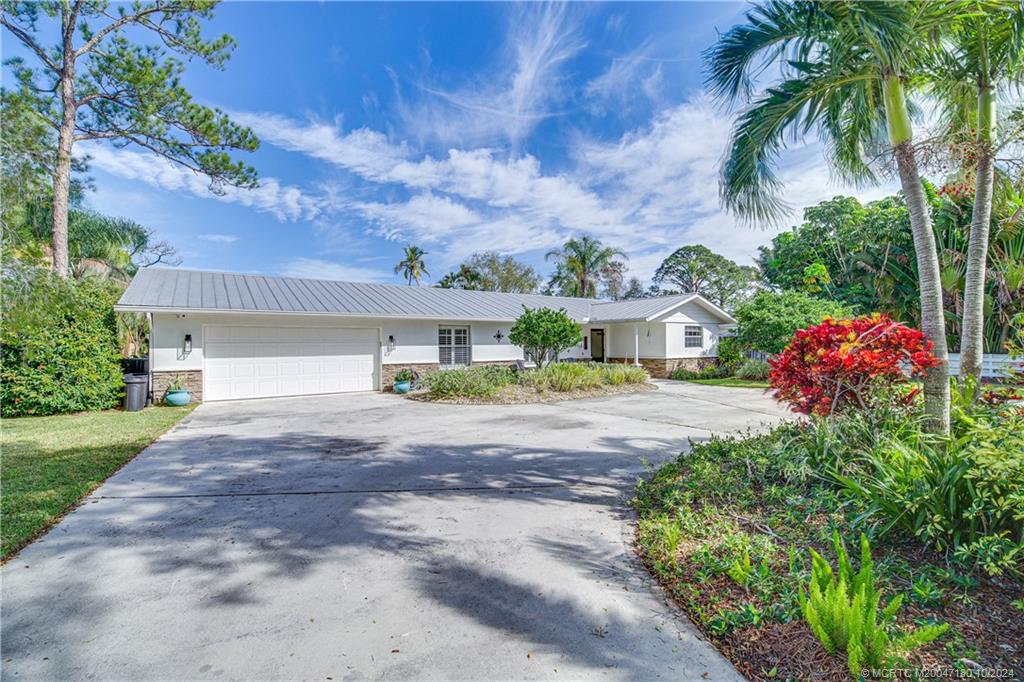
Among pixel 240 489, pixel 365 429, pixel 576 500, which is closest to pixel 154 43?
pixel 365 429

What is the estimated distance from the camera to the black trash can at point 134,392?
10.8 m

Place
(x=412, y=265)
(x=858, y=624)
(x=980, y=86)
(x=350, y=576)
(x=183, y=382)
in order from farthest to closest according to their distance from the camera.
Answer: (x=412, y=265) < (x=183, y=382) < (x=980, y=86) < (x=350, y=576) < (x=858, y=624)

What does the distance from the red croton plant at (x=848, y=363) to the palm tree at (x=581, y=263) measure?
2772 centimetres

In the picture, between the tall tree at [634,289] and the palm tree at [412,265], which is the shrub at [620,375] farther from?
the tall tree at [634,289]

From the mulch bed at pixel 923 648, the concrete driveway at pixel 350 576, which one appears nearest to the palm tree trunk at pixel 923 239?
the mulch bed at pixel 923 648

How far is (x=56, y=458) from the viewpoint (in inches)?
249

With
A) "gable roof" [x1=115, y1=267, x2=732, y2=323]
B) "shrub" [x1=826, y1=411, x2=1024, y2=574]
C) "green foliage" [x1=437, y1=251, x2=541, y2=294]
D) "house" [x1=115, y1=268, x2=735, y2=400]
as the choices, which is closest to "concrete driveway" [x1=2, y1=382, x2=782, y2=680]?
"shrub" [x1=826, y1=411, x2=1024, y2=574]

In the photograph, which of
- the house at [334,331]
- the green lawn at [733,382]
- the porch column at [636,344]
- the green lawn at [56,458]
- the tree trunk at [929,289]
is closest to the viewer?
the tree trunk at [929,289]

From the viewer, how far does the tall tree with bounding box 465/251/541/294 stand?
36.2 metres

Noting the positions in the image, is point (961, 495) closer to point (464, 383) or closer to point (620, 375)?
point (464, 383)

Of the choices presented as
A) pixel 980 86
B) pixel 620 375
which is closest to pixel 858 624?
pixel 980 86

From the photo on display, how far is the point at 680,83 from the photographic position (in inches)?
258

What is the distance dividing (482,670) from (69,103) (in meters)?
17.2

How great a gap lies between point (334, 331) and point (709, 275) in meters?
33.4
